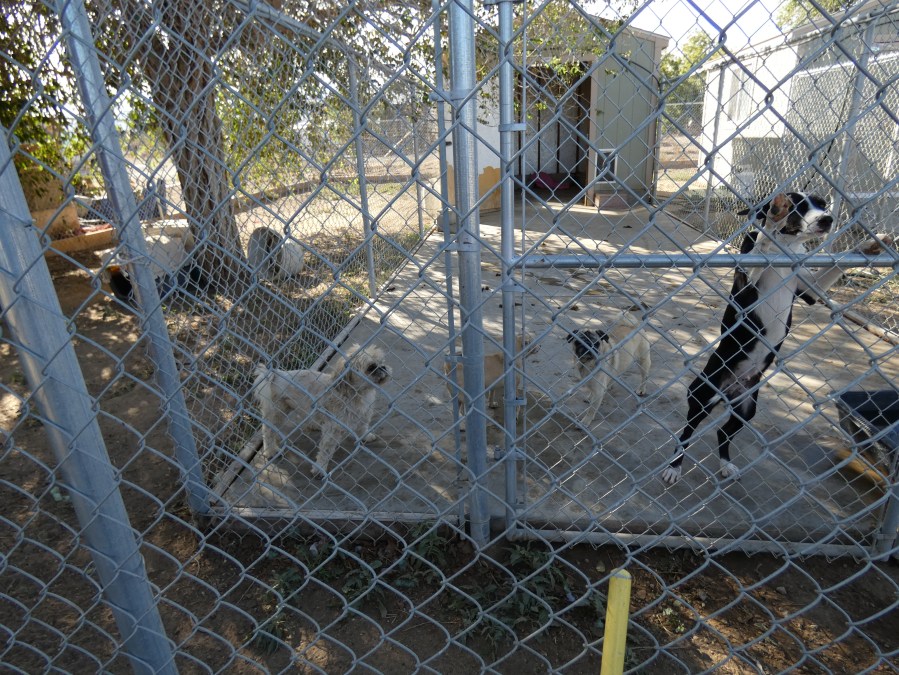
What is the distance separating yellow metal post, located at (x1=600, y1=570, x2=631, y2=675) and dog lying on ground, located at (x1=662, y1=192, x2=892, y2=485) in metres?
1.39

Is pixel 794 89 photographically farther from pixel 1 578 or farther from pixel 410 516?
pixel 1 578

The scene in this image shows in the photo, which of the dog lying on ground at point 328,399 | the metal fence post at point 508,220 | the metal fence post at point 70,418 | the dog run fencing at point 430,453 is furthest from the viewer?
the dog lying on ground at point 328,399

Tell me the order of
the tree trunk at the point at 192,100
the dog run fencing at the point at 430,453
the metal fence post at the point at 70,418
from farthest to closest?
the tree trunk at the point at 192,100 → the dog run fencing at the point at 430,453 → the metal fence post at the point at 70,418

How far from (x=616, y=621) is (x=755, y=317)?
2076 millimetres

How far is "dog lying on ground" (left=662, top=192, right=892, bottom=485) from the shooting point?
2.32 m

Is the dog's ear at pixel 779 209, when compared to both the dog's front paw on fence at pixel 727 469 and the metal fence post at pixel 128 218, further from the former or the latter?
the metal fence post at pixel 128 218

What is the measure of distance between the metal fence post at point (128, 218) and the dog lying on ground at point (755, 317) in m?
2.23

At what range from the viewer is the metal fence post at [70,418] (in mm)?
1080

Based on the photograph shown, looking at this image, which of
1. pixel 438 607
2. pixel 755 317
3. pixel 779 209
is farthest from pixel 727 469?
pixel 438 607

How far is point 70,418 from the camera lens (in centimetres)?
117

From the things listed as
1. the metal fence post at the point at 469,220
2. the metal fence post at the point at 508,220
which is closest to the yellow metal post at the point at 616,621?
the metal fence post at the point at 508,220

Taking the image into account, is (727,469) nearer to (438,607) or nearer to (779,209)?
(779,209)

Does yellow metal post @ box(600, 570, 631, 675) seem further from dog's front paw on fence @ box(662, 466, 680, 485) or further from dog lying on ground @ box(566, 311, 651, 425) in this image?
dog lying on ground @ box(566, 311, 651, 425)

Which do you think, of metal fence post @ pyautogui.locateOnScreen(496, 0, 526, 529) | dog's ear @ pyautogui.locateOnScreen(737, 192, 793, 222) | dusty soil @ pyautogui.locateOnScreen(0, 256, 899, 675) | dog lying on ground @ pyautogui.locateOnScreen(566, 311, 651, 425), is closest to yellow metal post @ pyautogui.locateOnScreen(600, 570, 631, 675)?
metal fence post @ pyautogui.locateOnScreen(496, 0, 526, 529)
